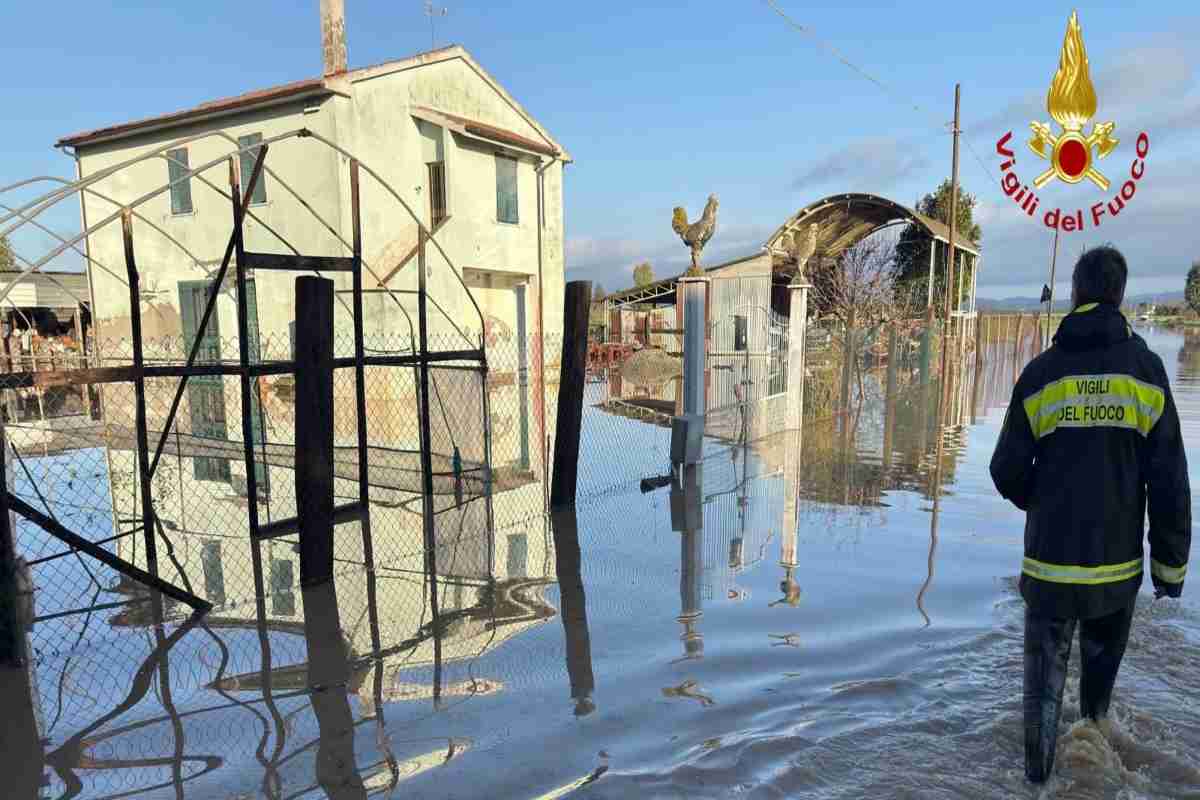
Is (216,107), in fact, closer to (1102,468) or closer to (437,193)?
(437,193)

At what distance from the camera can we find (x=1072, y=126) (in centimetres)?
1141

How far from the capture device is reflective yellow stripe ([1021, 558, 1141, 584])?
2879mm

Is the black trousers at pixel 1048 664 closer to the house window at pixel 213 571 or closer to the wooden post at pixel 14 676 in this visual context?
the wooden post at pixel 14 676

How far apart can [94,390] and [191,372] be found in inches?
635

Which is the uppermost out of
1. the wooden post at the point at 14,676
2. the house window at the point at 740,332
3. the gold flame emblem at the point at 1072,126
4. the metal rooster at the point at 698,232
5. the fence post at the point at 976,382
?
the gold flame emblem at the point at 1072,126

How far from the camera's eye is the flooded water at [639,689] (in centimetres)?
310

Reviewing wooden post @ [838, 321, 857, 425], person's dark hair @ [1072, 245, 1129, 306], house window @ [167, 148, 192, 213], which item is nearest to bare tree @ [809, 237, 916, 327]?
wooden post @ [838, 321, 857, 425]

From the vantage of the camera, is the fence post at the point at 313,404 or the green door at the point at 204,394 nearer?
the fence post at the point at 313,404

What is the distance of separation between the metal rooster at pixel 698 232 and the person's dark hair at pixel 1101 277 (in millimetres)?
8523

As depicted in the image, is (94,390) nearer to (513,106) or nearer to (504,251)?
(504,251)

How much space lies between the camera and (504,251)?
21.1 metres

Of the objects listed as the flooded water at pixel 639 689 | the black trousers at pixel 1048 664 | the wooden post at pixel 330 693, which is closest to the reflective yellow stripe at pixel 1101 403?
the black trousers at pixel 1048 664

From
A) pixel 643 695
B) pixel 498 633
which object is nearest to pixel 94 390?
pixel 498 633

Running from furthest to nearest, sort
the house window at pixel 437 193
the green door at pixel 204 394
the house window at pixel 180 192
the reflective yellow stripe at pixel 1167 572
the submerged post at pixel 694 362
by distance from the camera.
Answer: the house window at pixel 437 193, the house window at pixel 180 192, the green door at pixel 204 394, the submerged post at pixel 694 362, the reflective yellow stripe at pixel 1167 572
